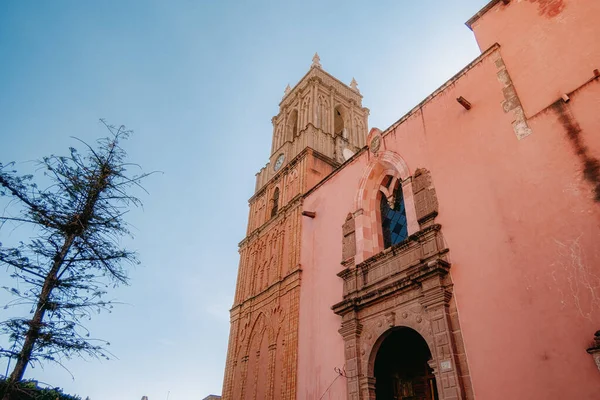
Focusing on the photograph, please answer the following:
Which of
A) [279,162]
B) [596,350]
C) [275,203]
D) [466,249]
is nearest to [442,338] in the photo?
[466,249]

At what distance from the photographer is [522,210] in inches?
292

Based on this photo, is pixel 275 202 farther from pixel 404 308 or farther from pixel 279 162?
pixel 404 308

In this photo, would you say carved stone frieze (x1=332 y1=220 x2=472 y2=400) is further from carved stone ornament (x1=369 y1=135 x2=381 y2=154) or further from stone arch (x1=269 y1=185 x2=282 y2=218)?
stone arch (x1=269 y1=185 x2=282 y2=218)

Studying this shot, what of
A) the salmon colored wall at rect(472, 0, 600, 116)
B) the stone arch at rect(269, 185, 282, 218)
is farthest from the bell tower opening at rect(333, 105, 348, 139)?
the salmon colored wall at rect(472, 0, 600, 116)

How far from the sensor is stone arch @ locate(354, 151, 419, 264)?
33.6 feet

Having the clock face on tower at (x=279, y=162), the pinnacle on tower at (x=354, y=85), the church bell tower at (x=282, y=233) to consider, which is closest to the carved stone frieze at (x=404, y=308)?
the church bell tower at (x=282, y=233)

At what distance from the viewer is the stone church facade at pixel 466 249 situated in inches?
256

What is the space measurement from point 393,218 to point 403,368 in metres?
3.84

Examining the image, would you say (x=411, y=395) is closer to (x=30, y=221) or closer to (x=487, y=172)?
(x=487, y=172)

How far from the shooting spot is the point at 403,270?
360 inches

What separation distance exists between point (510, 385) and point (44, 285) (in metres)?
7.58

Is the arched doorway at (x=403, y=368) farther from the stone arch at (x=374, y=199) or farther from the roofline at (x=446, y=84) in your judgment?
the roofline at (x=446, y=84)

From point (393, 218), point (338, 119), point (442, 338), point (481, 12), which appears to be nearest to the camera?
point (442, 338)

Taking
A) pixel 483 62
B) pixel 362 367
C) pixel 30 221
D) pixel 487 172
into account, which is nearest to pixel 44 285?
pixel 30 221
